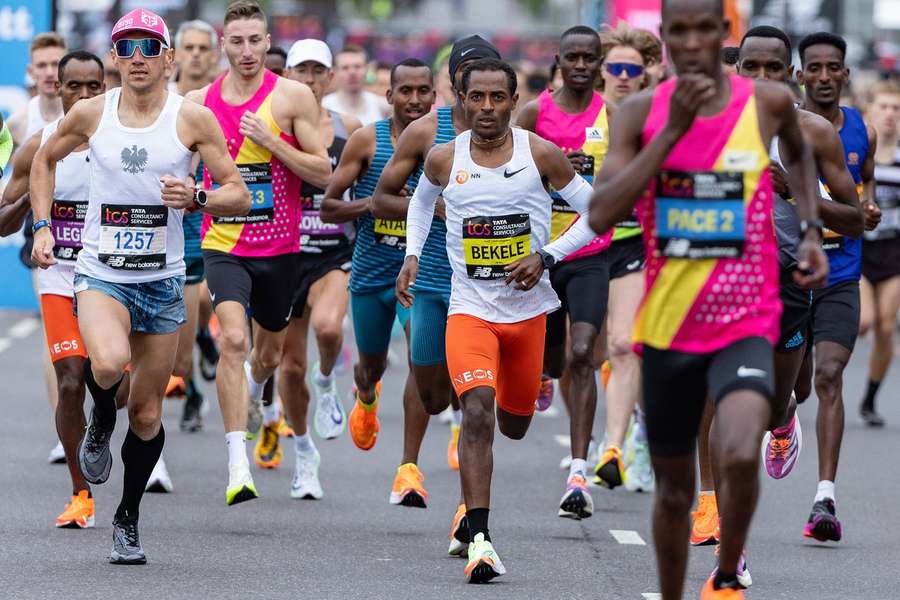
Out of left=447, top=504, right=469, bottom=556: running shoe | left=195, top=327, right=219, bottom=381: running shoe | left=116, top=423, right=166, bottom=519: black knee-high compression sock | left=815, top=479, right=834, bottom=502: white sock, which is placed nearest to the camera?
left=116, top=423, right=166, bottom=519: black knee-high compression sock

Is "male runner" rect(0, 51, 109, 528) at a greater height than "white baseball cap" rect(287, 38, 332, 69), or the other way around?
"white baseball cap" rect(287, 38, 332, 69)

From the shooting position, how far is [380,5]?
323 ft

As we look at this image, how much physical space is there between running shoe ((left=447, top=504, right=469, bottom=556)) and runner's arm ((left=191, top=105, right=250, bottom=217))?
5.38 feet

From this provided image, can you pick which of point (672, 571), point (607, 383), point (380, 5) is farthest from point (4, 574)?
point (380, 5)

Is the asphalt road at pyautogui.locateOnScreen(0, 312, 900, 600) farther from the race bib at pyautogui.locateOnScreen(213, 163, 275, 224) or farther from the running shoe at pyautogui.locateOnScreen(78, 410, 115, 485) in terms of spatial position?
the race bib at pyautogui.locateOnScreen(213, 163, 275, 224)

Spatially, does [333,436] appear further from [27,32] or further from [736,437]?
[27,32]

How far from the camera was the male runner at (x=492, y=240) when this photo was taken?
8781 millimetres

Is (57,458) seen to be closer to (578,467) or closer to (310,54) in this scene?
(310,54)

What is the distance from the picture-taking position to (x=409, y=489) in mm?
10477

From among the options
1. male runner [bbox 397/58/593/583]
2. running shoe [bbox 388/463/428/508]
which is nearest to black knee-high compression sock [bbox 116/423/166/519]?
male runner [bbox 397/58/593/583]

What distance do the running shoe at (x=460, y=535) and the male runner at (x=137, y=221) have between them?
52.8 inches

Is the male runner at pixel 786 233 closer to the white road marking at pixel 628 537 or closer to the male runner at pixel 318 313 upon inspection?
the white road marking at pixel 628 537

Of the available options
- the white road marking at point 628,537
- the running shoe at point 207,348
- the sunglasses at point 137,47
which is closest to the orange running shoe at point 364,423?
the white road marking at point 628,537

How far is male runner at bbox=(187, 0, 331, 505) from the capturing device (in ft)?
35.2
